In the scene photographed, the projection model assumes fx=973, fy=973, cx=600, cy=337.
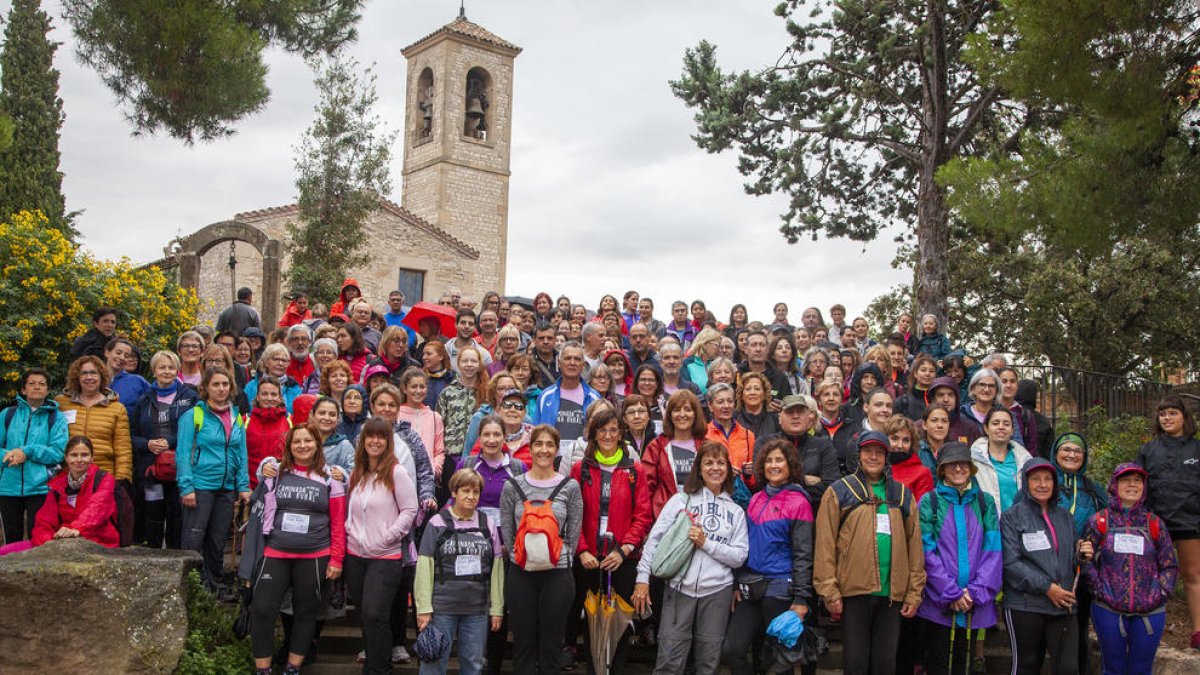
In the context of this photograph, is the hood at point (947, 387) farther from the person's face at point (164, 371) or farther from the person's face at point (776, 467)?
the person's face at point (164, 371)

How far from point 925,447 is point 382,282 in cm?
2152

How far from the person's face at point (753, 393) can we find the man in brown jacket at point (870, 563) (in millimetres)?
1074

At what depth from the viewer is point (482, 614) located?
5699mm

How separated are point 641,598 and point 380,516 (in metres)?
1.62

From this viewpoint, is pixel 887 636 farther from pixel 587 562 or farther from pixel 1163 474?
pixel 1163 474

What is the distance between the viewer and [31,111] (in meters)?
21.6

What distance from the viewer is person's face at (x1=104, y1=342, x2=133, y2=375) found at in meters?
7.34

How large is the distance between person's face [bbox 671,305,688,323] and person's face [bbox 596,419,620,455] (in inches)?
204

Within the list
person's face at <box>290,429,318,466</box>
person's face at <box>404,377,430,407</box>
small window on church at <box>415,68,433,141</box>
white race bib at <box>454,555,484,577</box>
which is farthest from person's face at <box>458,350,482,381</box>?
small window on church at <box>415,68,433,141</box>

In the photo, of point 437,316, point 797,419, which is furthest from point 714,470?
point 437,316

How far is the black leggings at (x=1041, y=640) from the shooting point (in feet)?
18.8

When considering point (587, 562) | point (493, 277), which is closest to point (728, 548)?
point (587, 562)

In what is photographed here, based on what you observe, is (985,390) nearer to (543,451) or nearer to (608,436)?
(608,436)

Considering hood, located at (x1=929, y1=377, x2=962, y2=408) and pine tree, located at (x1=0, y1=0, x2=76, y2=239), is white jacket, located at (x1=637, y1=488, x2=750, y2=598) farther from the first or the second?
pine tree, located at (x1=0, y1=0, x2=76, y2=239)
